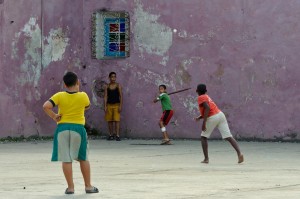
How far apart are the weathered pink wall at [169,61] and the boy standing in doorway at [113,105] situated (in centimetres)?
34

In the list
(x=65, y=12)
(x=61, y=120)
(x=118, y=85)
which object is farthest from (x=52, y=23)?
(x=61, y=120)

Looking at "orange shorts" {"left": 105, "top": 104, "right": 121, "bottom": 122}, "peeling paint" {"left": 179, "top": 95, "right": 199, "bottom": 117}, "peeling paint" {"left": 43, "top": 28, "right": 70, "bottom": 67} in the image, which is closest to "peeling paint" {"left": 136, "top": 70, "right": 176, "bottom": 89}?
"peeling paint" {"left": 179, "top": 95, "right": 199, "bottom": 117}

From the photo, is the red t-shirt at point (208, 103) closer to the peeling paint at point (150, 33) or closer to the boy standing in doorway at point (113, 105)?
the peeling paint at point (150, 33)

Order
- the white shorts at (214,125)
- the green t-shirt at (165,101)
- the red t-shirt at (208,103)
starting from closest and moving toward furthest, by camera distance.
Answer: the red t-shirt at (208,103) < the white shorts at (214,125) < the green t-shirt at (165,101)

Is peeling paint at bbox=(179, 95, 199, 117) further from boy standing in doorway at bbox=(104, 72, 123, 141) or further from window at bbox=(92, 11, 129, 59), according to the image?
window at bbox=(92, 11, 129, 59)

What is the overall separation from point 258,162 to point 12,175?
4.80 metres

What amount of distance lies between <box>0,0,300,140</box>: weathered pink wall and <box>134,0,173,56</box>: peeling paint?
2cm

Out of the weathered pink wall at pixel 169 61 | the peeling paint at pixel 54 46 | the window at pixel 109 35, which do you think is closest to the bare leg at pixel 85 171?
the weathered pink wall at pixel 169 61

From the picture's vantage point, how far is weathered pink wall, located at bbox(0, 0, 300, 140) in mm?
24688

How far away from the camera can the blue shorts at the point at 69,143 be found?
12.5 meters

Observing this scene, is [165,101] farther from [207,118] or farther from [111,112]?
[207,118]

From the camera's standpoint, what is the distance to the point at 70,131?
12.5 meters

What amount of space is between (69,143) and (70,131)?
0.14 meters

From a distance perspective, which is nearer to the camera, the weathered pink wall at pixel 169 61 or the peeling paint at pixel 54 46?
the weathered pink wall at pixel 169 61
